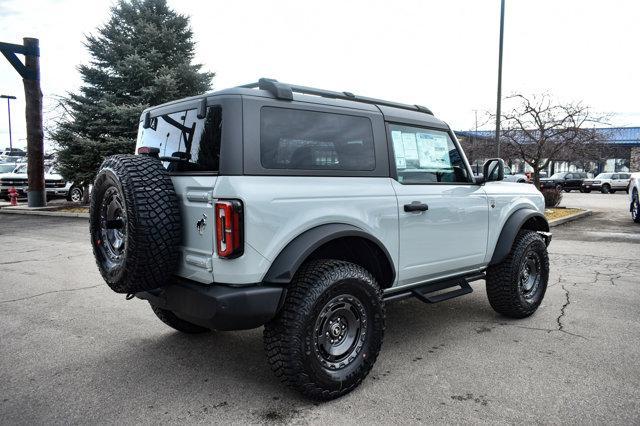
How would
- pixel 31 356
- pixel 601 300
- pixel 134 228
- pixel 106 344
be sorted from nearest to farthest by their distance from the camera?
1. pixel 134 228
2. pixel 31 356
3. pixel 106 344
4. pixel 601 300

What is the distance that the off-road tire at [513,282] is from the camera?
455cm

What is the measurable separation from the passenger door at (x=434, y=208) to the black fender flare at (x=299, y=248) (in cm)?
69

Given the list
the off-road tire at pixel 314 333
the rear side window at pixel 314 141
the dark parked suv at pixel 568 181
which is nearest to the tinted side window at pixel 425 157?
the rear side window at pixel 314 141

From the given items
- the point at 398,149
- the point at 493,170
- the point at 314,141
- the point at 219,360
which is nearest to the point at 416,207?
the point at 398,149

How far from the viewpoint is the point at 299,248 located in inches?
117

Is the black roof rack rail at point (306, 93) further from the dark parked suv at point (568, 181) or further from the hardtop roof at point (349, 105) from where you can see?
the dark parked suv at point (568, 181)

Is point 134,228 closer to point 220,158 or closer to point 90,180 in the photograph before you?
point 220,158

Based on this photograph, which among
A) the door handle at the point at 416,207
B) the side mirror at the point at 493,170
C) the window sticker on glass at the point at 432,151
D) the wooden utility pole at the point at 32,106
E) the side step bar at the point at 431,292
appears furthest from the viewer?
the wooden utility pole at the point at 32,106

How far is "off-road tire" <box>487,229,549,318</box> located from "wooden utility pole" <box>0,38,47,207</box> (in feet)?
58.5

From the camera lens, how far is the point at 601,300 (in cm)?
536

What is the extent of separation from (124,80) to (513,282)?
1538cm

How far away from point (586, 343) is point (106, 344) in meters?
4.06

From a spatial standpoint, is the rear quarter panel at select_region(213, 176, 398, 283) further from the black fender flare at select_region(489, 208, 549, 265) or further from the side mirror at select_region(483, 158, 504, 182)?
the black fender flare at select_region(489, 208, 549, 265)

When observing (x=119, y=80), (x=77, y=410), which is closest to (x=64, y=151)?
(x=119, y=80)
